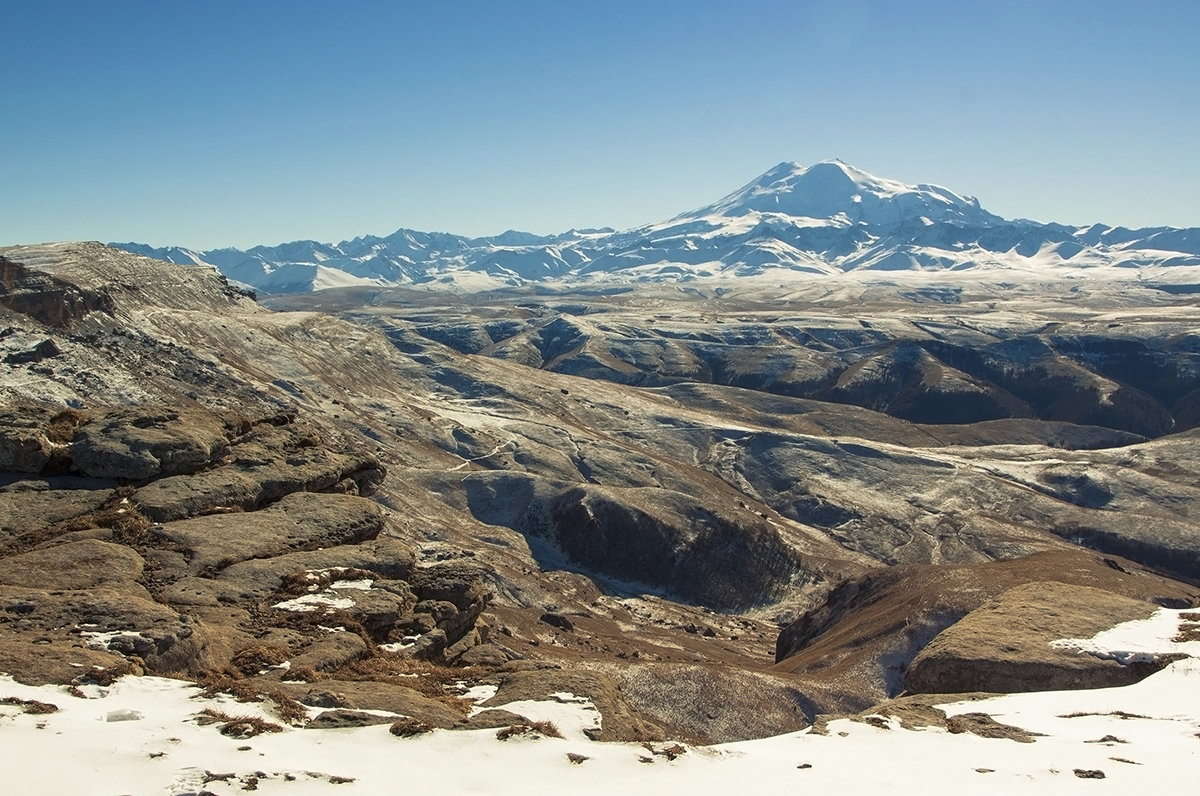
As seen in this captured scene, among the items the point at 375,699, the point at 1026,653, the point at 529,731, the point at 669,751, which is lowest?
the point at 1026,653

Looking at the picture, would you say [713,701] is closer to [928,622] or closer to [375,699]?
[928,622]

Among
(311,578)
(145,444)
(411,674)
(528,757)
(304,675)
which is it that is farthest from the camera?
(145,444)

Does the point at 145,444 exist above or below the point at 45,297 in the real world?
below

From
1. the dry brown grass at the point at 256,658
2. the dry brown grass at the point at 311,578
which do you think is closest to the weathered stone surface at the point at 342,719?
the dry brown grass at the point at 256,658

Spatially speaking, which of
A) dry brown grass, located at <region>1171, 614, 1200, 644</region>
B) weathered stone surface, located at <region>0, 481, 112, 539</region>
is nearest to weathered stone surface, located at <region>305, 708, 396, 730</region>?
weathered stone surface, located at <region>0, 481, 112, 539</region>

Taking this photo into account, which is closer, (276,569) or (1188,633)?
(276,569)

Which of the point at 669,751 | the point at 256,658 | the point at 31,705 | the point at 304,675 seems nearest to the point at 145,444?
the point at 256,658

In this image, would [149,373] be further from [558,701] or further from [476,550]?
[558,701]
